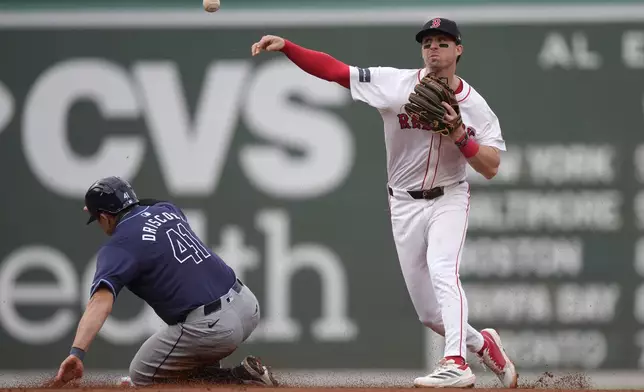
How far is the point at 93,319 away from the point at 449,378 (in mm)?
1453

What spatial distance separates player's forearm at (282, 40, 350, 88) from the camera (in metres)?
5.02

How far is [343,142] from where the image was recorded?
7.21 metres

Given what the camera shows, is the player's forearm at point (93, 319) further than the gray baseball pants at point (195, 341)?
No

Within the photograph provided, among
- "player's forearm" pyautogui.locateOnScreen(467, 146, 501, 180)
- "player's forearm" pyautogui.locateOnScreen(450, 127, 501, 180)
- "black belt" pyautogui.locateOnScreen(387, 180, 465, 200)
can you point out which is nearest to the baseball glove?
"player's forearm" pyautogui.locateOnScreen(450, 127, 501, 180)

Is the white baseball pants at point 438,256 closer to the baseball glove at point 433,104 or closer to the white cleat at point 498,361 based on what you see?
the white cleat at point 498,361

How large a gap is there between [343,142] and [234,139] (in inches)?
26.8

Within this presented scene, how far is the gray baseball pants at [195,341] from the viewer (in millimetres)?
5082

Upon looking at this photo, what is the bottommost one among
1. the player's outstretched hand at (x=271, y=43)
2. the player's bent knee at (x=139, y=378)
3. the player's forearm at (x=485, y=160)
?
the player's bent knee at (x=139, y=378)

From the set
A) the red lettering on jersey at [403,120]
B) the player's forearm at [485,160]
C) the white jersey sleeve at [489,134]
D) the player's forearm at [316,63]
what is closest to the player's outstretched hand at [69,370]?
the player's forearm at [316,63]

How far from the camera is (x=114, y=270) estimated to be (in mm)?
4781

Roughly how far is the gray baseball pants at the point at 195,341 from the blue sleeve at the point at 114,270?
0.38 meters

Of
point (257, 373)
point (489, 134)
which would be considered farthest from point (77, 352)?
Answer: point (489, 134)

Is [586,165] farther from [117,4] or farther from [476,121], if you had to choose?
[117,4]

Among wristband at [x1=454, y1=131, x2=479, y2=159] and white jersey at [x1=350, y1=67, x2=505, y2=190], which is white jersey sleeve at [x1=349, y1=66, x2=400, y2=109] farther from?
wristband at [x1=454, y1=131, x2=479, y2=159]
